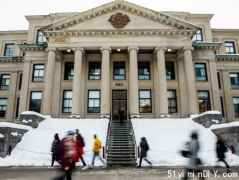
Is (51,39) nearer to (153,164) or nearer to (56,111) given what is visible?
(56,111)

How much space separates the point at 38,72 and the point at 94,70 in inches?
309

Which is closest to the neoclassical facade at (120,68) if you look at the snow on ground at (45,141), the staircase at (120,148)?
the snow on ground at (45,141)

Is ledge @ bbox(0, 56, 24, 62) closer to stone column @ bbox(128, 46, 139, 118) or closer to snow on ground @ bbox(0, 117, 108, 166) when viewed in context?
snow on ground @ bbox(0, 117, 108, 166)

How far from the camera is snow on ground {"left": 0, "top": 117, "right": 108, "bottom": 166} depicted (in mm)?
13375

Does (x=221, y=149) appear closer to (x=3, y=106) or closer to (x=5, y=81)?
(x=3, y=106)

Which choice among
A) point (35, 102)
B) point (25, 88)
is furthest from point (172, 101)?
point (25, 88)

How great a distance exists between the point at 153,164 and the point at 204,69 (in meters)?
20.5

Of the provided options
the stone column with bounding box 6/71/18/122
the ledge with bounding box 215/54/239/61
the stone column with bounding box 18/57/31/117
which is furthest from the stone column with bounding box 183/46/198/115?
the stone column with bounding box 6/71/18/122

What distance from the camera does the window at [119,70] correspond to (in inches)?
1129

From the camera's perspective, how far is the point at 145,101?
91.0 feet

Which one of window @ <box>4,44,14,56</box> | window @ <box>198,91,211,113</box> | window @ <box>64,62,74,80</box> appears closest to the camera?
window @ <box>198,91,211,113</box>

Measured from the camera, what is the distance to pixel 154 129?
1880cm

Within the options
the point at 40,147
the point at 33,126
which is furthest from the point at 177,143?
the point at 33,126

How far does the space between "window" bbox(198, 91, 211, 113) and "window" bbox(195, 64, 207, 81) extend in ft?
6.52
